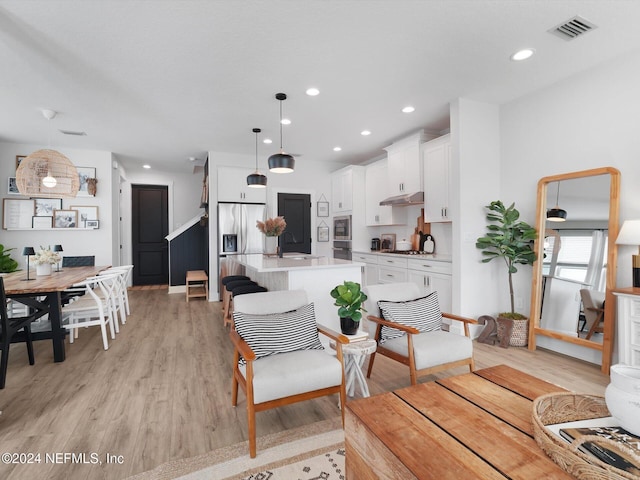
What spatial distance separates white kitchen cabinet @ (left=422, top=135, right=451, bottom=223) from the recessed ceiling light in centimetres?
137

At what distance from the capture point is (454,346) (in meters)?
2.41

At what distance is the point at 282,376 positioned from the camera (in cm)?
188

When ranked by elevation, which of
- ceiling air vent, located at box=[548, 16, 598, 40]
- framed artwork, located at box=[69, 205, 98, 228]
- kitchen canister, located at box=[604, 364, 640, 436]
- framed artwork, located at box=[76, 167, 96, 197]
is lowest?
kitchen canister, located at box=[604, 364, 640, 436]

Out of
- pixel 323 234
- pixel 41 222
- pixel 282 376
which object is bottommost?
pixel 282 376

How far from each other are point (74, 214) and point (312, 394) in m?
5.99

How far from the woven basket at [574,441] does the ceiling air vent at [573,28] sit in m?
2.63

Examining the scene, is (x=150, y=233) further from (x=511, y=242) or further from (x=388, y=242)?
(x=511, y=242)

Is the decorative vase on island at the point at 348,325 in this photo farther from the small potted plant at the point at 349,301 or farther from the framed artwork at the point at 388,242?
the framed artwork at the point at 388,242

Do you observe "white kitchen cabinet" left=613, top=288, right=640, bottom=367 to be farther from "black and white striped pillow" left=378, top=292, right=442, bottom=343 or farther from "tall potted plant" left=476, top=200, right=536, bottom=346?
"black and white striped pillow" left=378, top=292, right=442, bottom=343

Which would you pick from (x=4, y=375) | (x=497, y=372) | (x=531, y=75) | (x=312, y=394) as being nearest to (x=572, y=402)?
(x=497, y=372)

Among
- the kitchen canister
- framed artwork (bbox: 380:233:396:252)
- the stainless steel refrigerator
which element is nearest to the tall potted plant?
framed artwork (bbox: 380:233:396:252)

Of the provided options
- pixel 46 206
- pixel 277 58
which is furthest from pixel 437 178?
pixel 46 206

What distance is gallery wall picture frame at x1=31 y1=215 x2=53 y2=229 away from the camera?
18.4 feet

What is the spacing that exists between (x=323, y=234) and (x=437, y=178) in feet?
9.84
